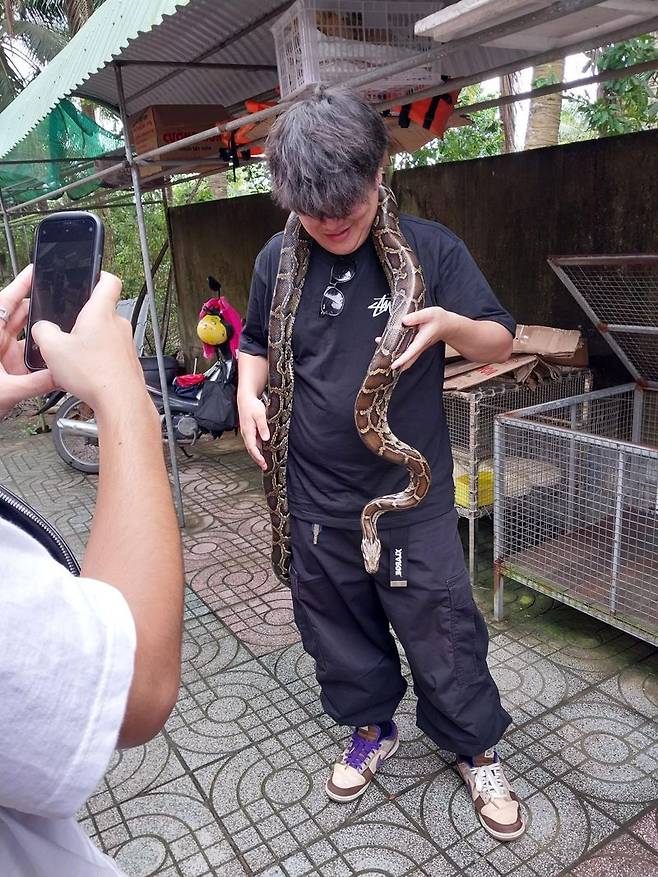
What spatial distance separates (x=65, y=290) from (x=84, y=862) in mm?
981

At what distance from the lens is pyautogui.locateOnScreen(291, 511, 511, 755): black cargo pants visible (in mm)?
2562

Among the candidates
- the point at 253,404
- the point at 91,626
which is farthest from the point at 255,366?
the point at 91,626

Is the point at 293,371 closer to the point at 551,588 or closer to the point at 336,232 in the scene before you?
the point at 336,232

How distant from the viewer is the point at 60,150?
6758mm

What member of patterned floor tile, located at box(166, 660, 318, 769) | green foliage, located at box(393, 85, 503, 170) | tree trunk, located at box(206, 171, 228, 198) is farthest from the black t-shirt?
tree trunk, located at box(206, 171, 228, 198)

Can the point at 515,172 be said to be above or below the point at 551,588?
above

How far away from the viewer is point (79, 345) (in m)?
1.07

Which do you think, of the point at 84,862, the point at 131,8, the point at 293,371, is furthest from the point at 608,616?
the point at 131,8

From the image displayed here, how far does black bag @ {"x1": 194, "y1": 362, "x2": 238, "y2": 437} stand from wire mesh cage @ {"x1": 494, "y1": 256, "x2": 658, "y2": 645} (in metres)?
3.44

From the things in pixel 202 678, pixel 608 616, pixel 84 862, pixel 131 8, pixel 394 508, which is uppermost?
pixel 131 8

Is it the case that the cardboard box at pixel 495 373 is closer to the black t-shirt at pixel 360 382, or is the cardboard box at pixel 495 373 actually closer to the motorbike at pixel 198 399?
the black t-shirt at pixel 360 382

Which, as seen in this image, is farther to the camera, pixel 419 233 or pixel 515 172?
pixel 515 172

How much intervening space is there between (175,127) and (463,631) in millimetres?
Answer: 4614

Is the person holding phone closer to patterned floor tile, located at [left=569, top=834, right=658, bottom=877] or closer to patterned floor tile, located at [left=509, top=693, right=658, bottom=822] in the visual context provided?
patterned floor tile, located at [left=569, top=834, right=658, bottom=877]
